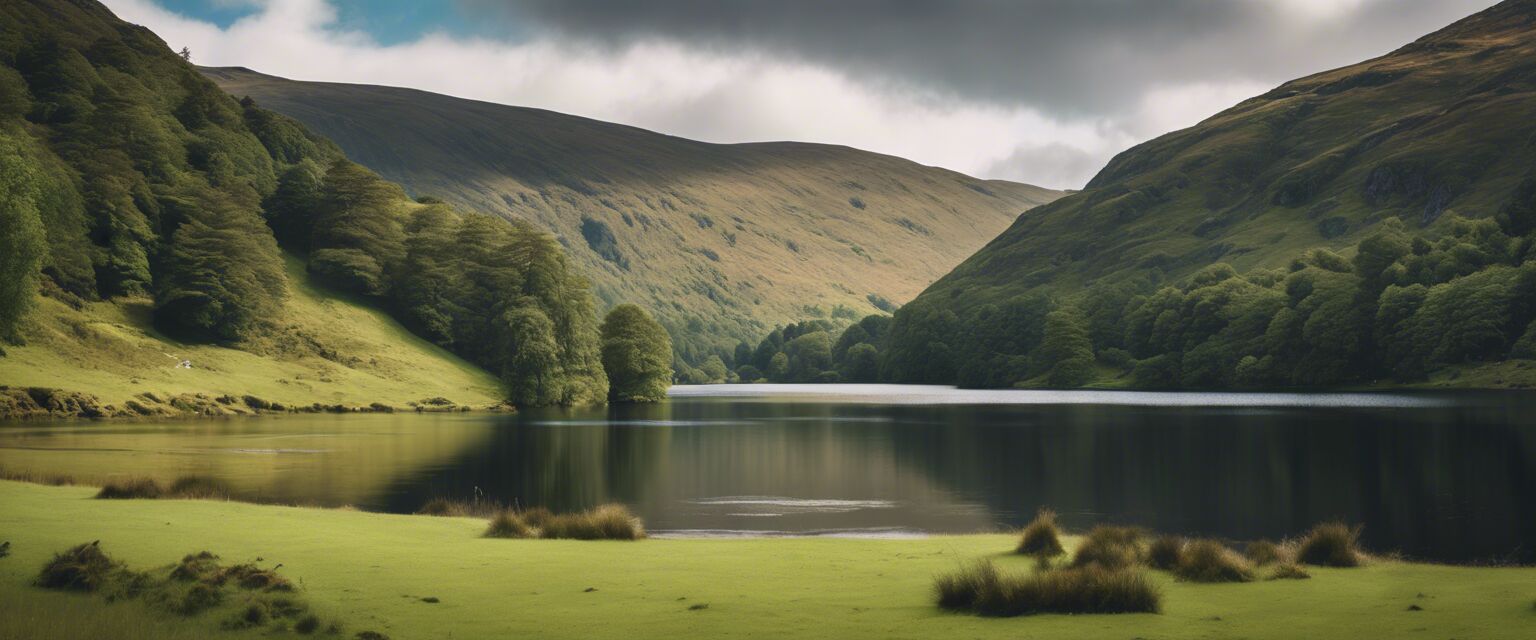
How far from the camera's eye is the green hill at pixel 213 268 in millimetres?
94938

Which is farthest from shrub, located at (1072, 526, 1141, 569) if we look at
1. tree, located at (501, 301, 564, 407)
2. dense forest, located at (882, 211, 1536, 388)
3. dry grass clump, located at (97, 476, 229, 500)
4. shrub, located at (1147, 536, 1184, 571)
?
dense forest, located at (882, 211, 1536, 388)

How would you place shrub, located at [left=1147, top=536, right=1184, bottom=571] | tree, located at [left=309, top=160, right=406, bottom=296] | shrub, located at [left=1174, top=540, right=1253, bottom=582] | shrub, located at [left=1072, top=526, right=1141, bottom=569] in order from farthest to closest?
tree, located at [left=309, top=160, right=406, bottom=296] → shrub, located at [left=1147, top=536, right=1184, bottom=571] → shrub, located at [left=1072, top=526, right=1141, bottom=569] → shrub, located at [left=1174, top=540, right=1253, bottom=582]

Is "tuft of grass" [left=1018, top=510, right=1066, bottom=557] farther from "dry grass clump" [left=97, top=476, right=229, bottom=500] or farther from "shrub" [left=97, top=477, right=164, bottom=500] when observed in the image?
"shrub" [left=97, top=477, right=164, bottom=500]

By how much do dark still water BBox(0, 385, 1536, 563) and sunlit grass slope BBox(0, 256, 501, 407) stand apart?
16160mm

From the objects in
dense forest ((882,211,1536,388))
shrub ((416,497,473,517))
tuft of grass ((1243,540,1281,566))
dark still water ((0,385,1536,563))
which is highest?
dense forest ((882,211,1536,388))

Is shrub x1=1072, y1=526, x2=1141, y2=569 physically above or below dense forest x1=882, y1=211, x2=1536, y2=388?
below

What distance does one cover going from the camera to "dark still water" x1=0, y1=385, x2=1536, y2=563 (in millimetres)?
34688

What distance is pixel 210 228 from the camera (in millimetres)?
119062

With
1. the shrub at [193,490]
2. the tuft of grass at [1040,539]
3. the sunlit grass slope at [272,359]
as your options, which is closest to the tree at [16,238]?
the sunlit grass slope at [272,359]

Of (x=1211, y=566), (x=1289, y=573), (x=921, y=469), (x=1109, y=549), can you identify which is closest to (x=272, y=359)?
(x=921, y=469)

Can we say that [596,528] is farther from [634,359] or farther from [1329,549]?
[634,359]

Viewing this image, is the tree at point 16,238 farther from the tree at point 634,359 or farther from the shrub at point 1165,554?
the shrub at point 1165,554

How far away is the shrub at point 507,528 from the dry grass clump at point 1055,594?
11.7 metres

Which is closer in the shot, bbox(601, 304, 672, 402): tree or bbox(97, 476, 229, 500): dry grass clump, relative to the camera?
bbox(97, 476, 229, 500): dry grass clump
